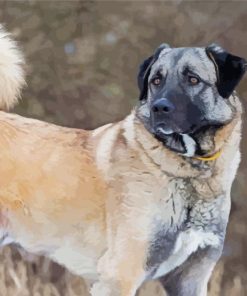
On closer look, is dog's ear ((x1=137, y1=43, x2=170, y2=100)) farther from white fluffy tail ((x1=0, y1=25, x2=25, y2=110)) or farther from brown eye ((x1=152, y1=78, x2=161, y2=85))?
white fluffy tail ((x1=0, y1=25, x2=25, y2=110))

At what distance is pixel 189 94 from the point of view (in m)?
2.60

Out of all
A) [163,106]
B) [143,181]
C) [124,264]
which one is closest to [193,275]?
[124,264]

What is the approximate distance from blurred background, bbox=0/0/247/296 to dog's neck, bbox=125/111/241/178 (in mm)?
385

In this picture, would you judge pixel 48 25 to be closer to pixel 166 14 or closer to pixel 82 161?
pixel 166 14

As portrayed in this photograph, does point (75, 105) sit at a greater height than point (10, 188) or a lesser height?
greater

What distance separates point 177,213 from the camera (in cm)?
266

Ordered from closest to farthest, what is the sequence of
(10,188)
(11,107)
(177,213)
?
(177,213) < (10,188) < (11,107)

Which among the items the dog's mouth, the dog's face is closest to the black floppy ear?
the dog's face

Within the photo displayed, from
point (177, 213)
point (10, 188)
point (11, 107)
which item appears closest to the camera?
point (177, 213)

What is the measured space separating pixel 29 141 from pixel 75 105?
0.39 m

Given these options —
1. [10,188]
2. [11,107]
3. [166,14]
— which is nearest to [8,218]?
[10,188]

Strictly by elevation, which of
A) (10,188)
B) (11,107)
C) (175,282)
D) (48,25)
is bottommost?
(175,282)

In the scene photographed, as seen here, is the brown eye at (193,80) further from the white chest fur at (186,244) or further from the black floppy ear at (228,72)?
the white chest fur at (186,244)

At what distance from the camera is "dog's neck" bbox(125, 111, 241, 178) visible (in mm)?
2707
